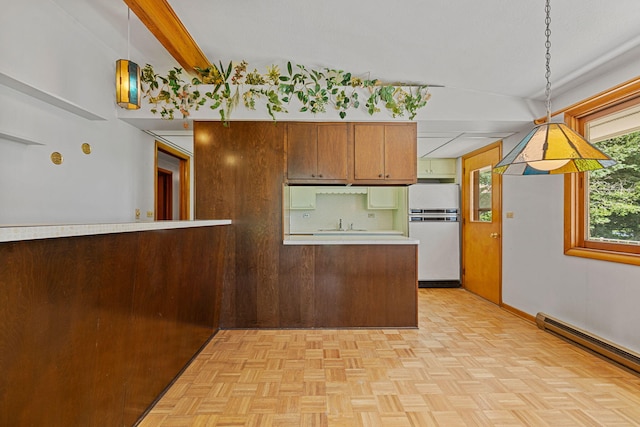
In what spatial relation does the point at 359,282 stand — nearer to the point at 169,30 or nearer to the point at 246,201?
the point at 246,201

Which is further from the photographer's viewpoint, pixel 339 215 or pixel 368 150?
pixel 339 215

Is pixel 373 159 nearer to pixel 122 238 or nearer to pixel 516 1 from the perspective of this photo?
pixel 516 1

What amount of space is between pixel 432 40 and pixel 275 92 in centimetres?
144

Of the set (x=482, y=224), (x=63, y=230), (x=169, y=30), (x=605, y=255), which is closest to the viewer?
(x=63, y=230)

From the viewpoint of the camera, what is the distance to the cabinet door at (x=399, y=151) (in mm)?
3455

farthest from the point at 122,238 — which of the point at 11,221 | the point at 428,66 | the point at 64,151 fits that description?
the point at 428,66

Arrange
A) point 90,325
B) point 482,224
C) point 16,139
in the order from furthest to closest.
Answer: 1. point 482,224
2. point 16,139
3. point 90,325

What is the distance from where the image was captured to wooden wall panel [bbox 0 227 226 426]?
981 millimetres

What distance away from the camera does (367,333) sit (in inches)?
129

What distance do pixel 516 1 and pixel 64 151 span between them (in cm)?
322

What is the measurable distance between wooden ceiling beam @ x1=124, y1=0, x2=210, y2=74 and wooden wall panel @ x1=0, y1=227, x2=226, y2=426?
1.37 metres

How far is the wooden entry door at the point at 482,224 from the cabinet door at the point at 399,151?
1447 millimetres

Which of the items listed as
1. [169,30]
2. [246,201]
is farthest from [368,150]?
[169,30]

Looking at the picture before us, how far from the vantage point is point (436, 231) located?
5348mm
